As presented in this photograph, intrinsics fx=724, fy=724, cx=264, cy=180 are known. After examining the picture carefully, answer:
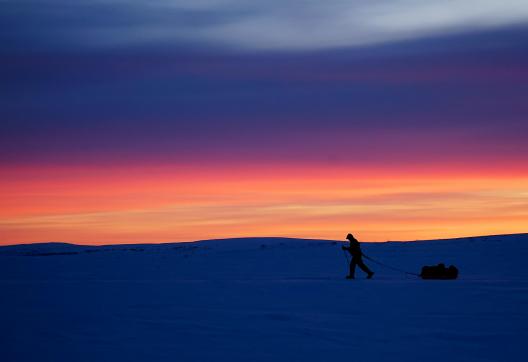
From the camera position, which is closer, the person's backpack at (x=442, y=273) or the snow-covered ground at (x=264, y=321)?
the snow-covered ground at (x=264, y=321)

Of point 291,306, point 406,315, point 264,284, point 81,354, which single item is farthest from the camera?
point 264,284

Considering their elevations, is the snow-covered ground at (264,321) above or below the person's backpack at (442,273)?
below

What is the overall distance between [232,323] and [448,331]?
384 cm

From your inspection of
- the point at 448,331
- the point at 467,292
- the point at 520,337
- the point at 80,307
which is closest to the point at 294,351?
the point at 448,331

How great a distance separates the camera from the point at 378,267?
1252 inches

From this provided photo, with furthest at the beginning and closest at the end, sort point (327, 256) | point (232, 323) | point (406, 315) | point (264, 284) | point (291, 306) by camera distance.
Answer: point (327, 256)
point (264, 284)
point (291, 306)
point (406, 315)
point (232, 323)

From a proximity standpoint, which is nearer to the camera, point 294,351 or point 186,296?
point 294,351

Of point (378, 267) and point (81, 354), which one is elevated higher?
point (378, 267)

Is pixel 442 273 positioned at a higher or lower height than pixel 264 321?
higher

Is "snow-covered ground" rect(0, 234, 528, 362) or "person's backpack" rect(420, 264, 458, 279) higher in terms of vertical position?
"person's backpack" rect(420, 264, 458, 279)

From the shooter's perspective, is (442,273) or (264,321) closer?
(264,321)

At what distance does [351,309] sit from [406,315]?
1.29 meters

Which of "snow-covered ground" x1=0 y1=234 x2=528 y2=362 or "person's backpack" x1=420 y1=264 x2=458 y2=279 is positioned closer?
"snow-covered ground" x1=0 y1=234 x2=528 y2=362

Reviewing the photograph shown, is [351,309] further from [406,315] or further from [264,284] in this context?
[264,284]
